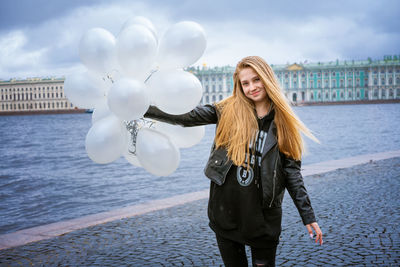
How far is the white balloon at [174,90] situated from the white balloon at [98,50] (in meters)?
0.18

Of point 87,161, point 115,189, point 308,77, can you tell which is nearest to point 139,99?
point 115,189

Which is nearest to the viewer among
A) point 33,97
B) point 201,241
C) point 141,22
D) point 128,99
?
point 128,99

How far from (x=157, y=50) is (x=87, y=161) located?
9230 mm

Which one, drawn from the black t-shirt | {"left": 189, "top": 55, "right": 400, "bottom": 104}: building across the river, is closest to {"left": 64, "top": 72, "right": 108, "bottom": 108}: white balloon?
the black t-shirt

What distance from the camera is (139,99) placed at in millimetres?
1628

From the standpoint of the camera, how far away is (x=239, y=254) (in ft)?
5.60

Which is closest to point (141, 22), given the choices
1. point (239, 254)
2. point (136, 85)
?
point (136, 85)

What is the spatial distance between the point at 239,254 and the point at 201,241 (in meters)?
1.81

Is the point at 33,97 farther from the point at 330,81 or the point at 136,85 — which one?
the point at 136,85

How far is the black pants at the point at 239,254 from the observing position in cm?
167

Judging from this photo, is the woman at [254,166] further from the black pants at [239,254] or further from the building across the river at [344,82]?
the building across the river at [344,82]

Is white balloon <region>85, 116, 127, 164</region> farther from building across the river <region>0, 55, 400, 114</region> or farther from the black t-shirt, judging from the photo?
building across the river <region>0, 55, 400, 114</region>

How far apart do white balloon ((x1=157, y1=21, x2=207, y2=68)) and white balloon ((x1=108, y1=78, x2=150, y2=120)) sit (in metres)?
0.18

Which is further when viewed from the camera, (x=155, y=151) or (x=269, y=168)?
(x=155, y=151)
